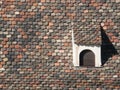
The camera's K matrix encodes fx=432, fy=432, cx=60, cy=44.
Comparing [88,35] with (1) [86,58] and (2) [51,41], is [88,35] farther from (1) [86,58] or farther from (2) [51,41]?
(2) [51,41]

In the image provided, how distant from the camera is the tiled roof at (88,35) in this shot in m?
21.9

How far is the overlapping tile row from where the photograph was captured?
21906mm

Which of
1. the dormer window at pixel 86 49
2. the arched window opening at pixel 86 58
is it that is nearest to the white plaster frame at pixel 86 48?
the dormer window at pixel 86 49

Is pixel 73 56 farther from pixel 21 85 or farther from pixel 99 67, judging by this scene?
pixel 21 85

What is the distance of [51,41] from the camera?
22.7 m

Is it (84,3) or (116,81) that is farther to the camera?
(84,3)

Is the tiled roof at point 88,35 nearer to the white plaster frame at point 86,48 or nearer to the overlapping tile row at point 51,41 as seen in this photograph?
the overlapping tile row at point 51,41

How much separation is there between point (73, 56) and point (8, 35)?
360 centimetres

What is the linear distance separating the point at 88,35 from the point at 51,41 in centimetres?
199

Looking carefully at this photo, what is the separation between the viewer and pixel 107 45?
22531 mm

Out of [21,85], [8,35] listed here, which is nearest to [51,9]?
[8,35]

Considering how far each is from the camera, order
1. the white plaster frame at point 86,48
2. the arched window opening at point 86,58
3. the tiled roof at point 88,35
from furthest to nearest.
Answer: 1. the arched window opening at point 86,58
2. the white plaster frame at point 86,48
3. the tiled roof at point 88,35

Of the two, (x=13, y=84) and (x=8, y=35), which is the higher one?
(x=8, y=35)

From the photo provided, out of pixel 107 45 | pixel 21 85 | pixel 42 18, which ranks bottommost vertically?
pixel 21 85
